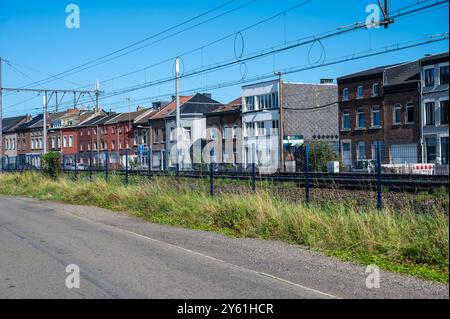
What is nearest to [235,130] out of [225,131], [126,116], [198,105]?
[225,131]

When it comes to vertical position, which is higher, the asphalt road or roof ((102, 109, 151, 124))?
roof ((102, 109, 151, 124))

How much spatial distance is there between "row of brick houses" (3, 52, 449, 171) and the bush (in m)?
4.03

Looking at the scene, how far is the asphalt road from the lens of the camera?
7293 millimetres

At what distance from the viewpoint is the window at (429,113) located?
162 ft

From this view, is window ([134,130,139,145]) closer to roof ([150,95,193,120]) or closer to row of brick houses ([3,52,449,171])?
row of brick houses ([3,52,449,171])

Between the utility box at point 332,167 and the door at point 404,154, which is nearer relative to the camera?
the door at point 404,154

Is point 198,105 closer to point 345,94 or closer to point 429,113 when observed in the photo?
point 345,94

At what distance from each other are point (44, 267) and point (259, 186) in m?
9.19

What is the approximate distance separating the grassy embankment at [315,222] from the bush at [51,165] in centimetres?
1355

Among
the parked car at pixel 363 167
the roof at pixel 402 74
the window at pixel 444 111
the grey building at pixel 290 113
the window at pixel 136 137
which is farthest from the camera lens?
the window at pixel 136 137

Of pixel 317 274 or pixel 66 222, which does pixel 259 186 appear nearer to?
pixel 66 222

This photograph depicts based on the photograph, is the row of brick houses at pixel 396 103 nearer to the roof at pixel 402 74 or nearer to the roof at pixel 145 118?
the roof at pixel 402 74

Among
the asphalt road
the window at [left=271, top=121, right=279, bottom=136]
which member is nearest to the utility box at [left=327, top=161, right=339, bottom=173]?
the asphalt road

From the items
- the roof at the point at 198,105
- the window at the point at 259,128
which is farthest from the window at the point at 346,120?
the roof at the point at 198,105
